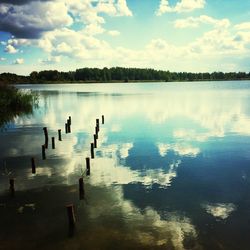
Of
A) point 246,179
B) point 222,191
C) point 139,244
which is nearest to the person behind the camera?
point 139,244

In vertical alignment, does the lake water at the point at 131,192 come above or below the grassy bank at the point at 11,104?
below

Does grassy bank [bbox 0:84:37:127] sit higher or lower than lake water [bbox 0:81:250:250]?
higher

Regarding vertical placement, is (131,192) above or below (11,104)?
below

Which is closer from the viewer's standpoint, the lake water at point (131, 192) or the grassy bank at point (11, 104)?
the lake water at point (131, 192)

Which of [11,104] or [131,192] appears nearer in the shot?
[131,192]

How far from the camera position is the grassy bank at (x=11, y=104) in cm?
5122

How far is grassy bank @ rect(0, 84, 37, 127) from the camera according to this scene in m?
51.2

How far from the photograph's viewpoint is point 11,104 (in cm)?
5628

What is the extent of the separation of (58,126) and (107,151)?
57.5ft

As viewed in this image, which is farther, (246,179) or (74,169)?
(74,169)

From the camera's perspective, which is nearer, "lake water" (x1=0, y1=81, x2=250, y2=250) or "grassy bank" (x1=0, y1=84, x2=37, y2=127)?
"lake water" (x1=0, y1=81, x2=250, y2=250)

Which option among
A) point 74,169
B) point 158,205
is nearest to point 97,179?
point 74,169

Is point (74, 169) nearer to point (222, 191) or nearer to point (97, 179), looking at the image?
point (97, 179)

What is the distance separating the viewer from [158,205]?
56.2 ft
